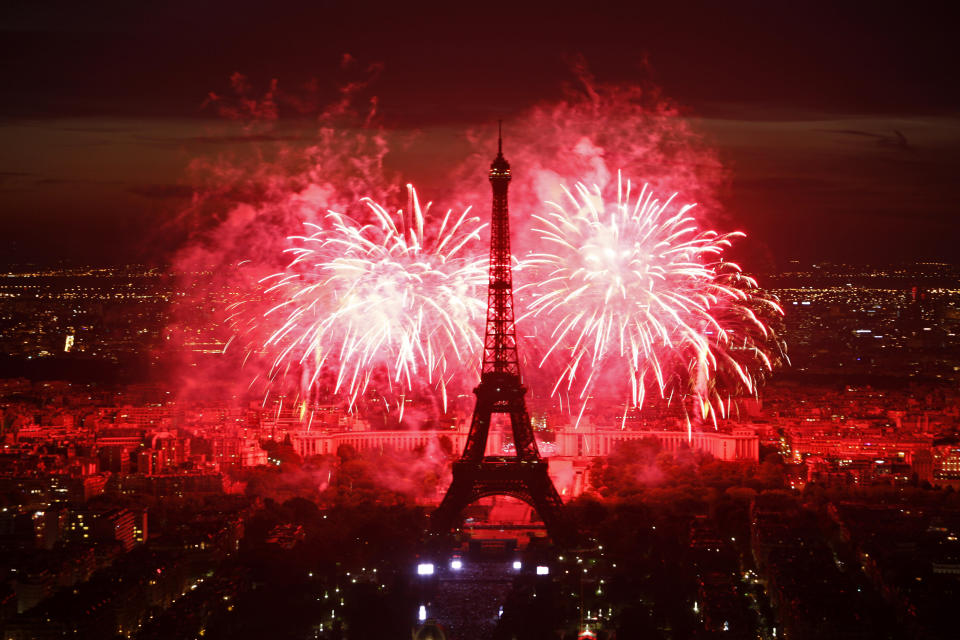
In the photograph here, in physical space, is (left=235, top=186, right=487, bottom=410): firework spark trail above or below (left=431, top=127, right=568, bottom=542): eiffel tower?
above

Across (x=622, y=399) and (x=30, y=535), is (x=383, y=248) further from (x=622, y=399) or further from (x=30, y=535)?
(x=622, y=399)

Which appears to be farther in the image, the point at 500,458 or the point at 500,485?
the point at 500,458

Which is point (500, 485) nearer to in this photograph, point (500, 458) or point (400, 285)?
point (500, 458)

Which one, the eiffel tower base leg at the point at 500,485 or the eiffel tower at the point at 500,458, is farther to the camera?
the eiffel tower base leg at the point at 500,485

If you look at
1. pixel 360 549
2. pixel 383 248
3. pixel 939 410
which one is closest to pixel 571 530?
pixel 360 549

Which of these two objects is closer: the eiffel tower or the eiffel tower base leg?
the eiffel tower

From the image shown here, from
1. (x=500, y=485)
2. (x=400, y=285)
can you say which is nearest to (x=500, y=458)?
(x=500, y=485)
